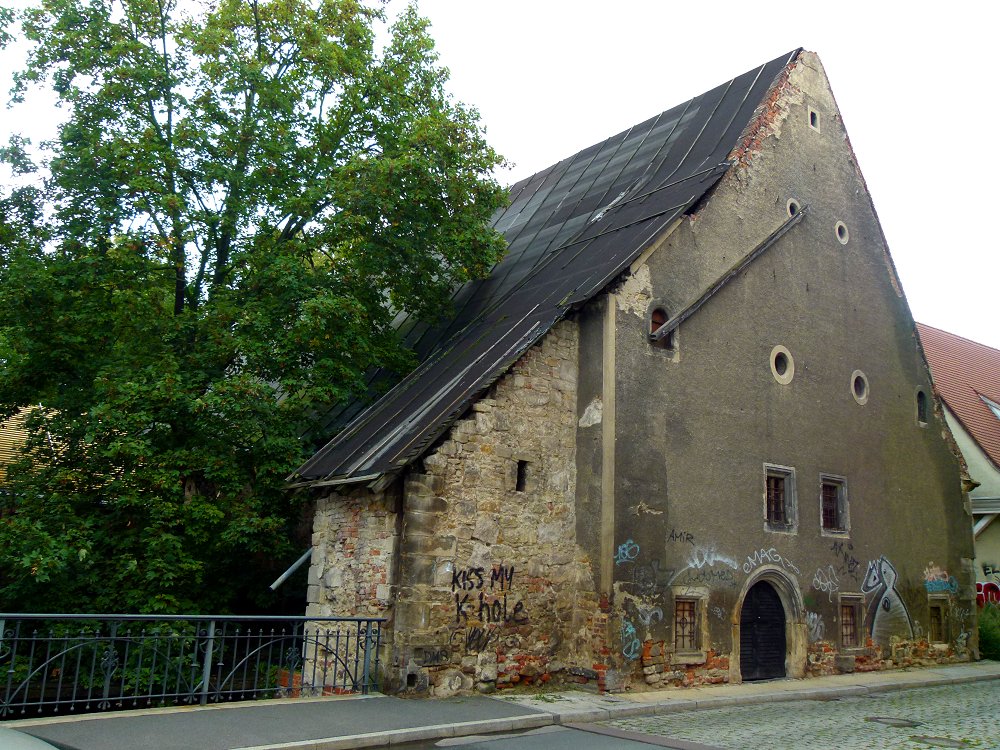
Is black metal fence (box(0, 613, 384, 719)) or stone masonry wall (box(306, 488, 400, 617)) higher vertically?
stone masonry wall (box(306, 488, 400, 617))

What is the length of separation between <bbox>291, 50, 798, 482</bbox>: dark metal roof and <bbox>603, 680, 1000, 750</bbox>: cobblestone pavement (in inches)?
186

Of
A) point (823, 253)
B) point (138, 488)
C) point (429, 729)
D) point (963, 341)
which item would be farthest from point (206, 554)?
point (963, 341)

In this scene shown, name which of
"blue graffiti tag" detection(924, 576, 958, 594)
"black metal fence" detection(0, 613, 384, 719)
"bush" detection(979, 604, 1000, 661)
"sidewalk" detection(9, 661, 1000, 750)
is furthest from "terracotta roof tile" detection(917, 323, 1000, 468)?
"black metal fence" detection(0, 613, 384, 719)

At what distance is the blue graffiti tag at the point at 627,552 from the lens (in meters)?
11.9

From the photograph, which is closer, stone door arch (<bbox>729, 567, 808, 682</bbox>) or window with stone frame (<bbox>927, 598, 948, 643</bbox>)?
stone door arch (<bbox>729, 567, 808, 682</bbox>)

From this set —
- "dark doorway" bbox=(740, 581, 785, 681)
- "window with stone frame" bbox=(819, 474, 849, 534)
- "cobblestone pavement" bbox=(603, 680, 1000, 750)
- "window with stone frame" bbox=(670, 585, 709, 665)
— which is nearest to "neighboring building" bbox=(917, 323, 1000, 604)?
"window with stone frame" bbox=(819, 474, 849, 534)

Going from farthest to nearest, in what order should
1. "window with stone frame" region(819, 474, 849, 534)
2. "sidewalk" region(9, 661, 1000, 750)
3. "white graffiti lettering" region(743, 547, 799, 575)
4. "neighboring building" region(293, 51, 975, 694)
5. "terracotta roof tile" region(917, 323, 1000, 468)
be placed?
"terracotta roof tile" region(917, 323, 1000, 468)
"window with stone frame" region(819, 474, 849, 534)
"white graffiti lettering" region(743, 547, 799, 575)
"neighboring building" region(293, 51, 975, 694)
"sidewalk" region(9, 661, 1000, 750)

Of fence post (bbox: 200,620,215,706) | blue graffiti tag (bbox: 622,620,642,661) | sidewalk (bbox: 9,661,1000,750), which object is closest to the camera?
sidewalk (bbox: 9,661,1000,750)

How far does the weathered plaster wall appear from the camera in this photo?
12.5 m

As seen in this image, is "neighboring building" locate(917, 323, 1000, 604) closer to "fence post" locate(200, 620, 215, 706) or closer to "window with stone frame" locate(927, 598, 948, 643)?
"window with stone frame" locate(927, 598, 948, 643)

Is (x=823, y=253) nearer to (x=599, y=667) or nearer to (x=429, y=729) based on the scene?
(x=599, y=667)

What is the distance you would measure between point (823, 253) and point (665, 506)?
7005 millimetres

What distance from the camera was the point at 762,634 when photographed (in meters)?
13.7

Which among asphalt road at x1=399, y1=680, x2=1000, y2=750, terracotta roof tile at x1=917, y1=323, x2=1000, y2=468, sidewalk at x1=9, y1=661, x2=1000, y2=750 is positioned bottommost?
asphalt road at x1=399, y1=680, x2=1000, y2=750
